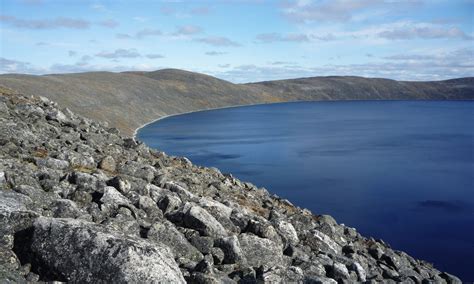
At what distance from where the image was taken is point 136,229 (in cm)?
1105

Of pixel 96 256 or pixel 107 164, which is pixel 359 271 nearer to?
pixel 96 256

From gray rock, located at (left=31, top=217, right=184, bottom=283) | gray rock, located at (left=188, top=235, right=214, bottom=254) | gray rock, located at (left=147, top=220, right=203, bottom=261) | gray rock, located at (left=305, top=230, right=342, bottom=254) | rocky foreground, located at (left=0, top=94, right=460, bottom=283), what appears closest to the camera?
gray rock, located at (left=31, top=217, right=184, bottom=283)

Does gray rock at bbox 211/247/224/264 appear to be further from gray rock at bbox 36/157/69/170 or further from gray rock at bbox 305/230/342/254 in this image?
gray rock at bbox 36/157/69/170

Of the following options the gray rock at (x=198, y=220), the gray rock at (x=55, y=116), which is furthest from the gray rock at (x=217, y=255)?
the gray rock at (x=55, y=116)

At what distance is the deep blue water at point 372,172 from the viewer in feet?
121

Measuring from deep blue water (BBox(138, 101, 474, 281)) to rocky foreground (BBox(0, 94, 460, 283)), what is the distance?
711 inches

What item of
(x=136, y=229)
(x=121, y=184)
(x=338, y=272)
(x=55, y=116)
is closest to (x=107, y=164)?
(x=121, y=184)

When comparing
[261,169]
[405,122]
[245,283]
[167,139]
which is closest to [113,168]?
[245,283]

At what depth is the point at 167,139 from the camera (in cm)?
9556

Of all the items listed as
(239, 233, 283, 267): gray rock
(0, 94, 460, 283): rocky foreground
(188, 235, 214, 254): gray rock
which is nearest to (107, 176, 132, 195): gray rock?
(0, 94, 460, 283): rocky foreground

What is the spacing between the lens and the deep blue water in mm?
36781

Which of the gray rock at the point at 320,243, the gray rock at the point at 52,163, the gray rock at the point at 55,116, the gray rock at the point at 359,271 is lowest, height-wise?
the gray rock at the point at 359,271

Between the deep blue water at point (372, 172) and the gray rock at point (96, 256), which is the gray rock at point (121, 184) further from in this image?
the deep blue water at point (372, 172)

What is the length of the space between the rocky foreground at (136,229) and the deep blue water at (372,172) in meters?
18.1
